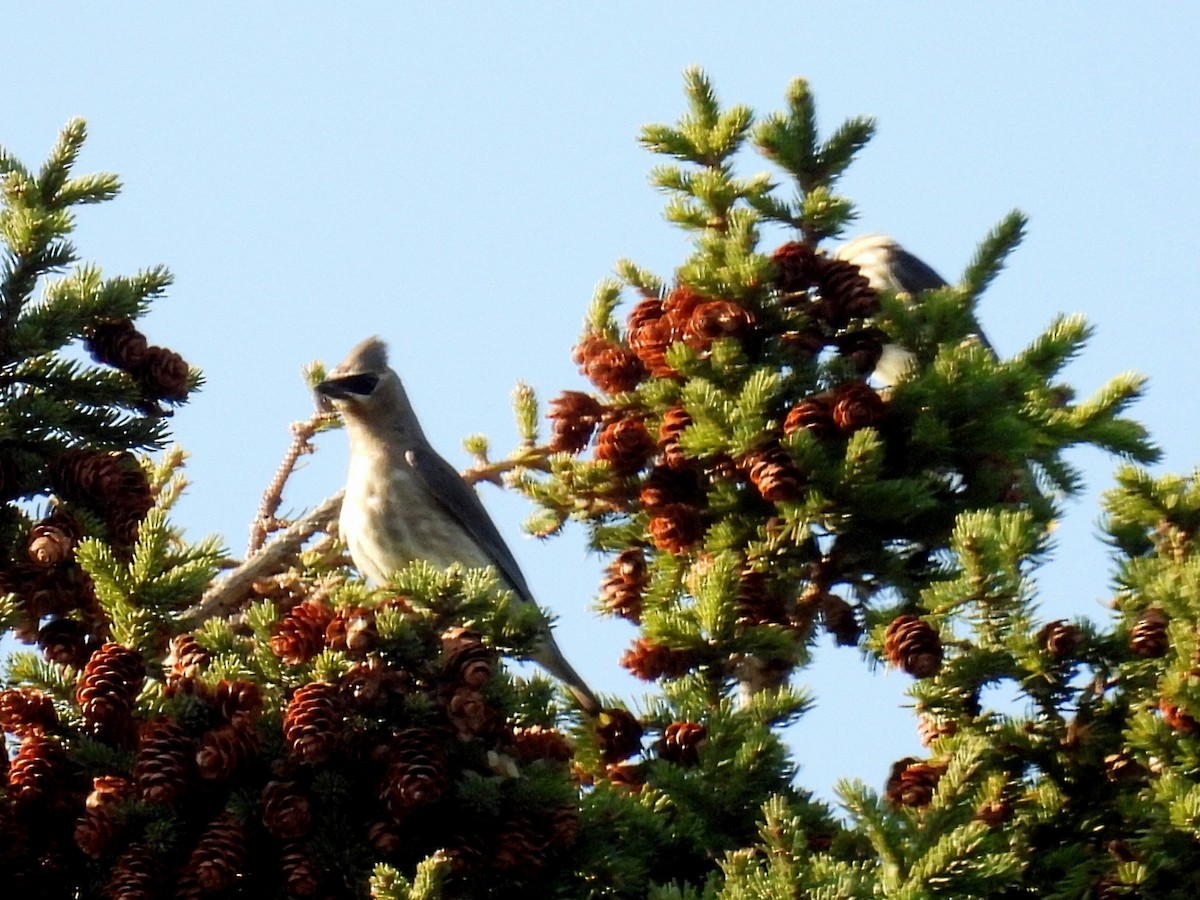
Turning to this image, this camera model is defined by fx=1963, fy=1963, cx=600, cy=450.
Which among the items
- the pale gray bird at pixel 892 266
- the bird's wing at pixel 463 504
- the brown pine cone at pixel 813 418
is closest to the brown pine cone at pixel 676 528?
the brown pine cone at pixel 813 418

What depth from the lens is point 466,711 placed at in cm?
320

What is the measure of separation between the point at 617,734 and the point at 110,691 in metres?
1.01

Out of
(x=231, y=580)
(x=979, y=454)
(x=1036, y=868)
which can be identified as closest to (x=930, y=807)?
(x=1036, y=868)

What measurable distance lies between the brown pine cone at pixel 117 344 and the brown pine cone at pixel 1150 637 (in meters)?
1.95

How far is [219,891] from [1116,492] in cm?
212

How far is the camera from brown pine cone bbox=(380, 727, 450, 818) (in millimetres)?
3074

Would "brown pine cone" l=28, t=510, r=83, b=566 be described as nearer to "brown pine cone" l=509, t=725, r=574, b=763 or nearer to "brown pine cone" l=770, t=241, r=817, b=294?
"brown pine cone" l=509, t=725, r=574, b=763

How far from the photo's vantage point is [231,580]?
4980 millimetres

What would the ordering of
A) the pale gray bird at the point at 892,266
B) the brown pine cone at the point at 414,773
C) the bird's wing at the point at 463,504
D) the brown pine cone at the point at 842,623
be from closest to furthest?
the brown pine cone at the point at 414,773 → the brown pine cone at the point at 842,623 → the bird's wing at the point at 463,504 → the pale gray bird at the point at 892,266

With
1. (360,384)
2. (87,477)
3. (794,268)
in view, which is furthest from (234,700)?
(360,384)

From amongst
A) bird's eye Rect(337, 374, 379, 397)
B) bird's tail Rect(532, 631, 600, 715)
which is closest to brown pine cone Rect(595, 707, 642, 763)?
bird's tail Rect(532, 631, 600, 715)

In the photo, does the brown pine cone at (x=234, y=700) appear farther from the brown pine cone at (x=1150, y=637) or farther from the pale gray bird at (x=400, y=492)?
the pale gray bird at (x=400, y=492)

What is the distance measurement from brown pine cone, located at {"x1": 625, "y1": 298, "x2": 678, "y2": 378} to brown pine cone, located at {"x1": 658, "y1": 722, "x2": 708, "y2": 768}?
1.25 metres

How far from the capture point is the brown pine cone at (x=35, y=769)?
3.11 meters
